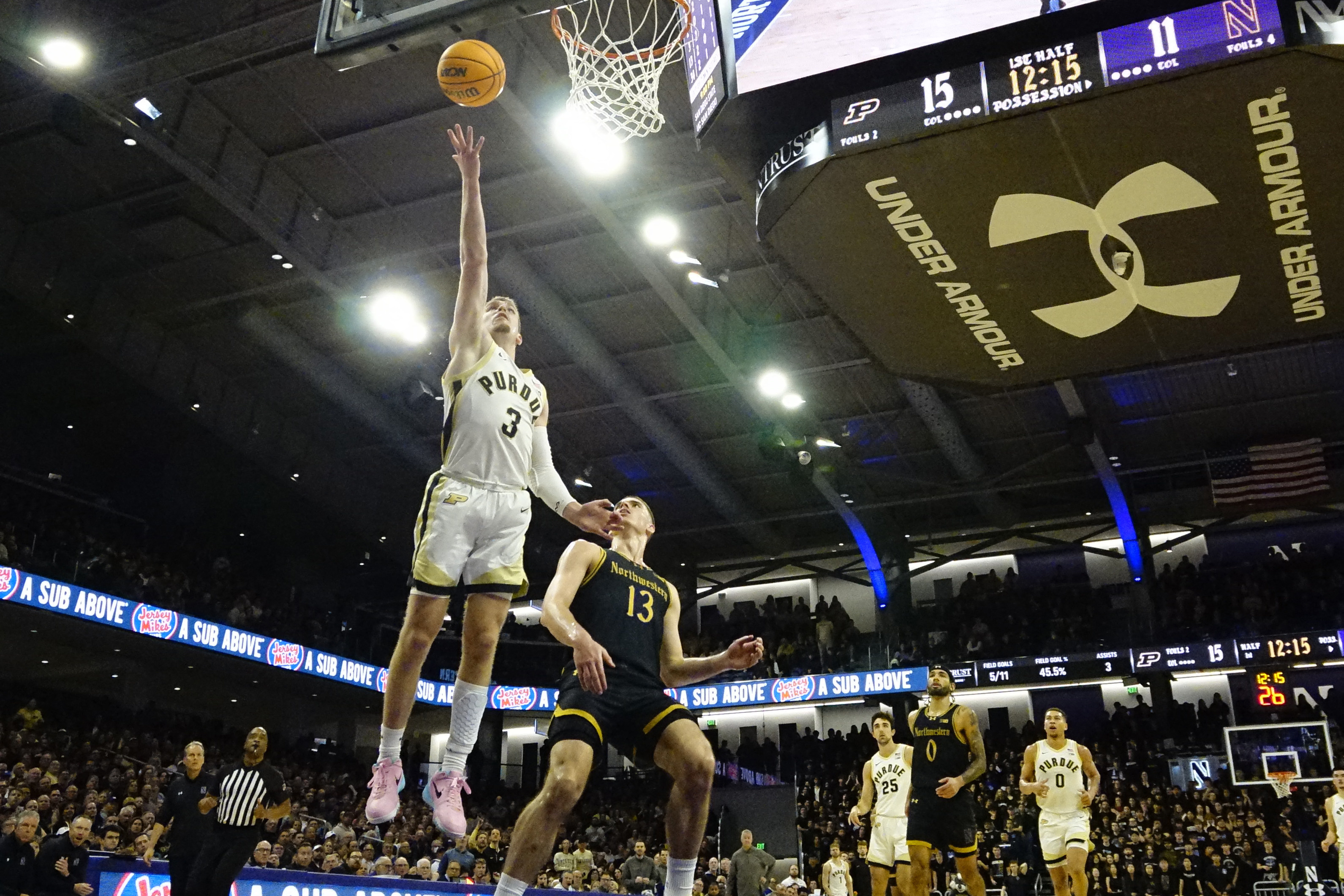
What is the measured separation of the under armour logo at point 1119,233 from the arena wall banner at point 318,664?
47.7 feet

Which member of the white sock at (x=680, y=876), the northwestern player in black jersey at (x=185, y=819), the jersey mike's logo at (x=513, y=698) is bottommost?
the white sock at (x=680, y=876)

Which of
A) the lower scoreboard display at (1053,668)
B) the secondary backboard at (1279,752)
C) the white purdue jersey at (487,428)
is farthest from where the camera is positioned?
the lower scoreboard display at (1053,668)

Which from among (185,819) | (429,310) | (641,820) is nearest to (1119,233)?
(185,819)

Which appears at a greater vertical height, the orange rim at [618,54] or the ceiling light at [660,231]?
the ceiling light at [660,231]

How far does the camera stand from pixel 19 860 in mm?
10695

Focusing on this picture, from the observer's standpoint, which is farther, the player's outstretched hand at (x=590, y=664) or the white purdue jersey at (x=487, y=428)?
the white purdue jersey at (x=487, y=428)

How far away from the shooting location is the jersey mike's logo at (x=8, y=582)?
2072 centimetres

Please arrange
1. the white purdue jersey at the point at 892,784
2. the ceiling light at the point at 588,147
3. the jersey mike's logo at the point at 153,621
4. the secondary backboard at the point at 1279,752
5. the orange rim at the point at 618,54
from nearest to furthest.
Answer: the orange rim at the point at 618,54
the white purdue jersey at the point at 892,784
the ceiling light at the point at 588,147
the jersey mike's logo at the point at 153,621
the secondary backboard at the point at 1279,752

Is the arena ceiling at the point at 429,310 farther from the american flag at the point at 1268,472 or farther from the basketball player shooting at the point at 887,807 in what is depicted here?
the basketball player shooting at the point at 887,807

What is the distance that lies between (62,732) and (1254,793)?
23.9 meters

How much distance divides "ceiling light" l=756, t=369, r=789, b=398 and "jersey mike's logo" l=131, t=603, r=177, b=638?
12889 millimetres

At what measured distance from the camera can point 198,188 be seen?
2033 cm

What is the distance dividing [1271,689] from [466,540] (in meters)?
25.4

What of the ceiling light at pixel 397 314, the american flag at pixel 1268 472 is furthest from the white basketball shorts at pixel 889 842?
the american flag at pixel 1268 472
